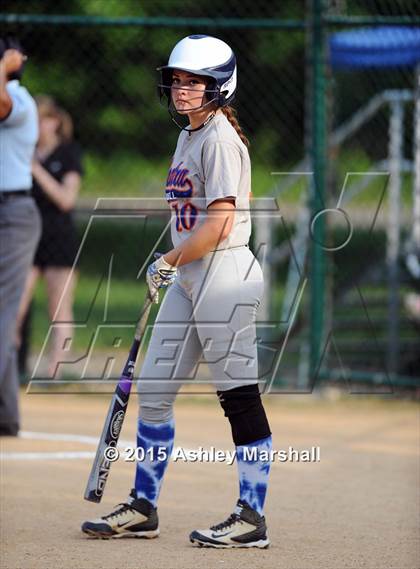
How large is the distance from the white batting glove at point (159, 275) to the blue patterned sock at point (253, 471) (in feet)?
2.26

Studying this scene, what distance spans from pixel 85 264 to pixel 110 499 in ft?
40.5

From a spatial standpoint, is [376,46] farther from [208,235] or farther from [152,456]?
[152,456]

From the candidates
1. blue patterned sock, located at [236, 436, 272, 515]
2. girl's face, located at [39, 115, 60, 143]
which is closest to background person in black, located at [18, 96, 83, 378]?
girl's face, located at [39, 115, 60, 143]

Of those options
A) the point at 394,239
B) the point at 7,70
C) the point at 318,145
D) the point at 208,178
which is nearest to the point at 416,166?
the point at 394,239

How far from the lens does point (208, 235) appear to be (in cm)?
439

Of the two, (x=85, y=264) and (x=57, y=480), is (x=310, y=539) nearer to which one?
(x=57, y=480)

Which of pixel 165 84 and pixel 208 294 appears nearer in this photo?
pixel 208 294

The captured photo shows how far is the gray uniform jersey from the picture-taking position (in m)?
4.37

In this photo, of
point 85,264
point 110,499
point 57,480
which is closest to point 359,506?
point 110,499

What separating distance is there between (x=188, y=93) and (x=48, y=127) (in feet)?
15.6

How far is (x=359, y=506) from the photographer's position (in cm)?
536

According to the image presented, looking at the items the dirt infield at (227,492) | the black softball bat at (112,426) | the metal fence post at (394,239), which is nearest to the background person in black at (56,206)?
the dirt infield at (227,492)

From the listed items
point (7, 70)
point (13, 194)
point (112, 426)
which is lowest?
point (112, 426)

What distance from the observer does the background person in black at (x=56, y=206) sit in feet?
29.1
